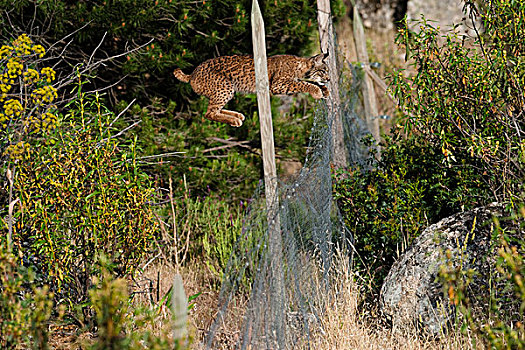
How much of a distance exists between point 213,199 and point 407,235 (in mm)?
2653

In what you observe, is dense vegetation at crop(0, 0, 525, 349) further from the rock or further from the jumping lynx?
the jumping lynx

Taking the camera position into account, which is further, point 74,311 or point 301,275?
point 301,275

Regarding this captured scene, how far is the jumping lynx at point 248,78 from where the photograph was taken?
4.54 m

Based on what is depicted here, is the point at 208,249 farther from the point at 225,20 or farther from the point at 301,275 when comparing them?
the point at 225,20

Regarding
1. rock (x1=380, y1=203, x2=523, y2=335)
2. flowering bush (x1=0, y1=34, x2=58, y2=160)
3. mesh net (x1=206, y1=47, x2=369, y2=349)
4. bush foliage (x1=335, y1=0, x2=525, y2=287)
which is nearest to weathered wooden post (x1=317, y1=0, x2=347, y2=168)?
mesh net (x1=206, y1=47, x2=369, y2=349)

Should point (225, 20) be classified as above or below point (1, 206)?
above

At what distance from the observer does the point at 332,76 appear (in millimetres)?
5781

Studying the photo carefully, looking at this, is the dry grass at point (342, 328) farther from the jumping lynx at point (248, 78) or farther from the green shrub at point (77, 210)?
the jumping lynx at point (248, 78)

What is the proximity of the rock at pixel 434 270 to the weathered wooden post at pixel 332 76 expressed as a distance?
1762 millimetres

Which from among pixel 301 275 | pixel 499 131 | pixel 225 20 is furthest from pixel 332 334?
pixel 225 20

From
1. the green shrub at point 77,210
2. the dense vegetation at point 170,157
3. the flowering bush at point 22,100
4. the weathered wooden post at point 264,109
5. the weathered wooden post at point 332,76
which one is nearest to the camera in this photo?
the flowering bush at point 22,100

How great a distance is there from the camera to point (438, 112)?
14.7 ft

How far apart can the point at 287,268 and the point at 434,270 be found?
3.55 ft

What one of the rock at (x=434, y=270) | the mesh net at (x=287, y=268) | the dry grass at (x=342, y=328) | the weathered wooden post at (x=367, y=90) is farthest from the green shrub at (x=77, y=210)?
the weathered wooden post at (x=367, y=90)
